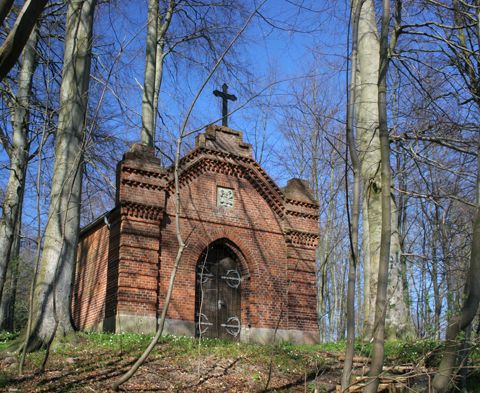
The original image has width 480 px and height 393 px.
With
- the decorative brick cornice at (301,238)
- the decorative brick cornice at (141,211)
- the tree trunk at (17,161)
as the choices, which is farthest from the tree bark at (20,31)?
the decorative brick cornice at (301,238)

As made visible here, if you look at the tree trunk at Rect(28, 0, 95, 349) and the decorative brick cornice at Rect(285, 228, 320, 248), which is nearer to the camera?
the tree trunk at Rect(28, 0, 95, 349)

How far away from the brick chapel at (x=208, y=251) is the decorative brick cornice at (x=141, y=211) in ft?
0.09

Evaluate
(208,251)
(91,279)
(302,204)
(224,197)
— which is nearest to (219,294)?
(208,251)

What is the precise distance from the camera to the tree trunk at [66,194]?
1087 centimetres

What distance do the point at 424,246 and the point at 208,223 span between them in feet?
45.3

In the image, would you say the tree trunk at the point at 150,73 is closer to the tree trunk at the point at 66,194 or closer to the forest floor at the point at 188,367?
the tree trunk at the point at 66,194

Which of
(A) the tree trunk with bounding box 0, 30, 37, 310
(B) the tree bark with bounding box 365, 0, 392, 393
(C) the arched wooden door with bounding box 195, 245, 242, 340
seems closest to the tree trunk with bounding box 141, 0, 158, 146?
(A) the tree trunk with bounding box 0, 30, 37, 310

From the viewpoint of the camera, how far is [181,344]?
1212 centimetres

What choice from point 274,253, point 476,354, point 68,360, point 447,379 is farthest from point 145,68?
point 447,379

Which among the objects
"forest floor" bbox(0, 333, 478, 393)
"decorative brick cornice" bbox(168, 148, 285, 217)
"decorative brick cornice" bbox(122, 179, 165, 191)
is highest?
"decorative brick cornice" bbox(168, 148, 285, 217)

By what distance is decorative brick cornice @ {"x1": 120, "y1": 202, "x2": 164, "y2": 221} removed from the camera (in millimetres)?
15516

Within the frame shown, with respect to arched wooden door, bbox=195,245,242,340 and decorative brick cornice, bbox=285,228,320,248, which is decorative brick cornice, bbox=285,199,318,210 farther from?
arched wooden door, bbox=195,245,242,340

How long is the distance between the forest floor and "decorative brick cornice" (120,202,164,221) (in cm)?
378

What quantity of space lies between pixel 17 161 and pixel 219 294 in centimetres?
660
